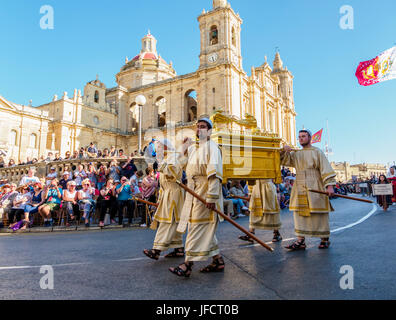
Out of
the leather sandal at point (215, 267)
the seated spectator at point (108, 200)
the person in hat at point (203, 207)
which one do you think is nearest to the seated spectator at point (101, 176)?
the seated spectator at point (108, 200)

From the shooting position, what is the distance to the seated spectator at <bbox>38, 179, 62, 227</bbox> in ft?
29.6

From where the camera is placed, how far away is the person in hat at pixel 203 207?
137 inches

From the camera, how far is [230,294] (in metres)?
2.67

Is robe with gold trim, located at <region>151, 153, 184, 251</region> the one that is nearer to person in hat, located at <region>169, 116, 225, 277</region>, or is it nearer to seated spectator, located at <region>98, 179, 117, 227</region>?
person in hat, located at <region>169, 116, 225, 277</region>

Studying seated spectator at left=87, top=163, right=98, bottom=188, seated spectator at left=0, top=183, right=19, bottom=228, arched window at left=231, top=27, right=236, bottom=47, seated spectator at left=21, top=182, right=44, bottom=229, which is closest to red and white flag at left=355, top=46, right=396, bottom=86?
seated spectator at left=87, top=163, right=98, bottom=188

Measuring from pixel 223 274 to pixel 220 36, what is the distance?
33847mm

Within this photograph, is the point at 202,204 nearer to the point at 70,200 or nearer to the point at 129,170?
the point at 70,200

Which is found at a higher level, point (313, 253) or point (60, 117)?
point (60, 117)

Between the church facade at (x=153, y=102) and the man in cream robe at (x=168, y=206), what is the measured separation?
27.9 m

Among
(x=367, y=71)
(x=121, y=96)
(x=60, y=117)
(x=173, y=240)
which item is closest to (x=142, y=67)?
(x=121, y=96)

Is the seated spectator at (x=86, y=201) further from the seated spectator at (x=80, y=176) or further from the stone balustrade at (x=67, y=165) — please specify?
the stone balustrade at (x=67, y=165)
